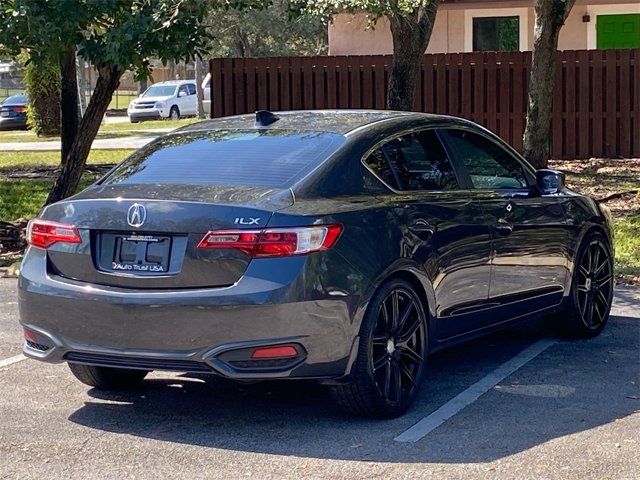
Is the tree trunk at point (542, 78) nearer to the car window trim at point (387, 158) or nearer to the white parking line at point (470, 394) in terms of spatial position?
the white parking line at point (470, 394)

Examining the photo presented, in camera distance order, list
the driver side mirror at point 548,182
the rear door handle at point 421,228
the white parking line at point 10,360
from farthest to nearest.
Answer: the driver side mirror at point 548,182, the white parking line at point 10,360, the rear door handle at point 421,228

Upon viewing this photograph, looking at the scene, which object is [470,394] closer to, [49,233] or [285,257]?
[285,257]

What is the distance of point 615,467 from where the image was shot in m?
5.36

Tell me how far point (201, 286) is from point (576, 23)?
1945 cm

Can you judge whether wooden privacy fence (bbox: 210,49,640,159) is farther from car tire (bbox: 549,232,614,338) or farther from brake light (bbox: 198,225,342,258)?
brake light (bbox: 198,225,342,258)

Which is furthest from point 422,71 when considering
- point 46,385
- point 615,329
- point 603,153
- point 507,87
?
point 46,385

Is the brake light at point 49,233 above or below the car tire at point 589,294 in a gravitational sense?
above

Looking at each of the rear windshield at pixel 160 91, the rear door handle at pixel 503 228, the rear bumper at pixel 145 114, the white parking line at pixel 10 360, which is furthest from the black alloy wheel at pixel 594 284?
the rear windshield at pixel 160 91

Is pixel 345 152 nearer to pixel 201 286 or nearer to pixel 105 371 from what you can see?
pixel 201 286

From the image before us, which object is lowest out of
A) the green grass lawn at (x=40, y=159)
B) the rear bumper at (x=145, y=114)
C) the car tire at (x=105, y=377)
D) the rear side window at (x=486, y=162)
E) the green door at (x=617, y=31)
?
the car tire at (x=105, y=377)

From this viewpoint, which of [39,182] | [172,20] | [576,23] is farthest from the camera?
[576,23]

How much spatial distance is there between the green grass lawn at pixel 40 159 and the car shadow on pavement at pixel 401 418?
12.8m

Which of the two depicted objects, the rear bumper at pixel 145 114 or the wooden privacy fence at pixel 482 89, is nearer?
the wooden privacy fence at pixel 482 89

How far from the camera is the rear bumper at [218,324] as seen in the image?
5.60 meters
